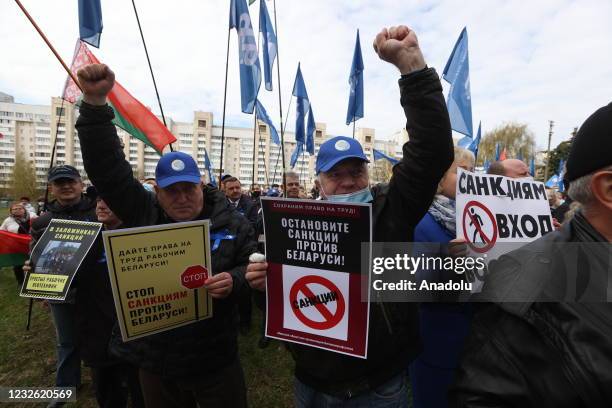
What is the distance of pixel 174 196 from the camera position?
2039mm

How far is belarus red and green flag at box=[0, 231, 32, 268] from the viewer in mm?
5422

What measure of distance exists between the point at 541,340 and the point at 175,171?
188 centimetres

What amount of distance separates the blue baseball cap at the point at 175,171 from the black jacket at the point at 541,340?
168cm

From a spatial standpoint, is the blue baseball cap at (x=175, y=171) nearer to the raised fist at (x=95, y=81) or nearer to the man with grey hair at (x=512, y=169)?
the raised fist at (x=95, y=81)

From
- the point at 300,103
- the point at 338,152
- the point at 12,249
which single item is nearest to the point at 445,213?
the point at 338,152

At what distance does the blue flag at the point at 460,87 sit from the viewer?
5.07 meters

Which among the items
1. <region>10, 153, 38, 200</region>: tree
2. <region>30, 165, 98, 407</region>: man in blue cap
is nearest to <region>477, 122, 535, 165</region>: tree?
<region>30, 165, 98, 407</region>: man in blue cap

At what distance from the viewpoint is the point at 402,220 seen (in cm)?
144

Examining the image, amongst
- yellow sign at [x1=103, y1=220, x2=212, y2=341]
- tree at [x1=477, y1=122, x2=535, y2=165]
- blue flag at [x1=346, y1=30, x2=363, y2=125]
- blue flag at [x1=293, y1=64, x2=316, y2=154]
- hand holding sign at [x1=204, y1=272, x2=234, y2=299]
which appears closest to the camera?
yellow sign at [x1=103, y1=220, x2=212, y2=341]

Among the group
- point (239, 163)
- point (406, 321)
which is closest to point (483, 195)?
point (406, 321)

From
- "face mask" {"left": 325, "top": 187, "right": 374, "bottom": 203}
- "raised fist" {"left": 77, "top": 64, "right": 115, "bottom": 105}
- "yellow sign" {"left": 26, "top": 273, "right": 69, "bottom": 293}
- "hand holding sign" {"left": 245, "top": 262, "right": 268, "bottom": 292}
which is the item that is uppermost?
"raised fist" {"left": 77, "top": 64, "right": 115, "bottom": 105}

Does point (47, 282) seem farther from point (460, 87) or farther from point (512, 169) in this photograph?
point (460, 87)

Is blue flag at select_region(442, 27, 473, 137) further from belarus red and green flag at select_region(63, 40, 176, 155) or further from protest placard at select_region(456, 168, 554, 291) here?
belarus red and green flag at select_region(63, 40, 176, 155)

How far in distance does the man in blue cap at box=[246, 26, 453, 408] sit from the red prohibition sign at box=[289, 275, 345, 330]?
137 millimetres
